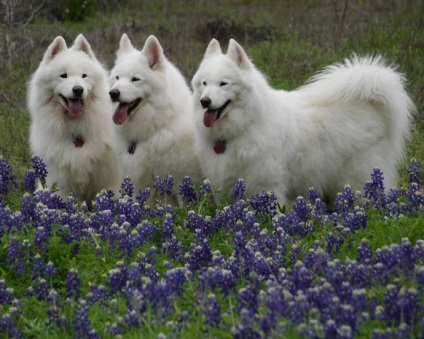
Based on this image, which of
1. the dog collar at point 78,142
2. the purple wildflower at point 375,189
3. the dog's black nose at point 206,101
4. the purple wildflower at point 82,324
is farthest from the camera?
the dog collar at point 78,142

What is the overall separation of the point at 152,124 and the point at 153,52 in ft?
2.08

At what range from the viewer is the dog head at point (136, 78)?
6.59 m

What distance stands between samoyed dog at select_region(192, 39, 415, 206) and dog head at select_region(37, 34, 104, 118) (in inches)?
41.2

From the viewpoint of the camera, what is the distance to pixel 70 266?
4.56 meters

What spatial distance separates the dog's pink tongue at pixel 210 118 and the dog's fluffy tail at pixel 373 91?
1.17m

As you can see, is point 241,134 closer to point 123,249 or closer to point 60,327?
point 123,249

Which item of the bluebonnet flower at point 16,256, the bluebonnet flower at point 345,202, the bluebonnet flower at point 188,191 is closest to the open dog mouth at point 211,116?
the bluebonnet flower at point 188,191

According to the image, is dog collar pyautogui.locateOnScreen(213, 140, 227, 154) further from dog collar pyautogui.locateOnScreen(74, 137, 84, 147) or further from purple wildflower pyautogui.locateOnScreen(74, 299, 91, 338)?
purple wildflower pyautogui.locateOnScreen(74, 299, 91, 338)

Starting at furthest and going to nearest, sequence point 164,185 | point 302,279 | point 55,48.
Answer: point 55,48 → point 164,185 → point 302,279

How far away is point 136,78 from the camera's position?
21.9 feet

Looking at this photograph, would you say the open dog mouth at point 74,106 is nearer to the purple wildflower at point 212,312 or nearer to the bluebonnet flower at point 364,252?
the bluebonnet flower at point 364,252

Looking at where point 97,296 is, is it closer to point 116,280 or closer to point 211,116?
point 116,280

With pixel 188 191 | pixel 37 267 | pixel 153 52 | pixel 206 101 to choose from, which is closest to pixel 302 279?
pixel 37 267

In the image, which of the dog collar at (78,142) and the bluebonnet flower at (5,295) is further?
the dog collar at (78,142)
